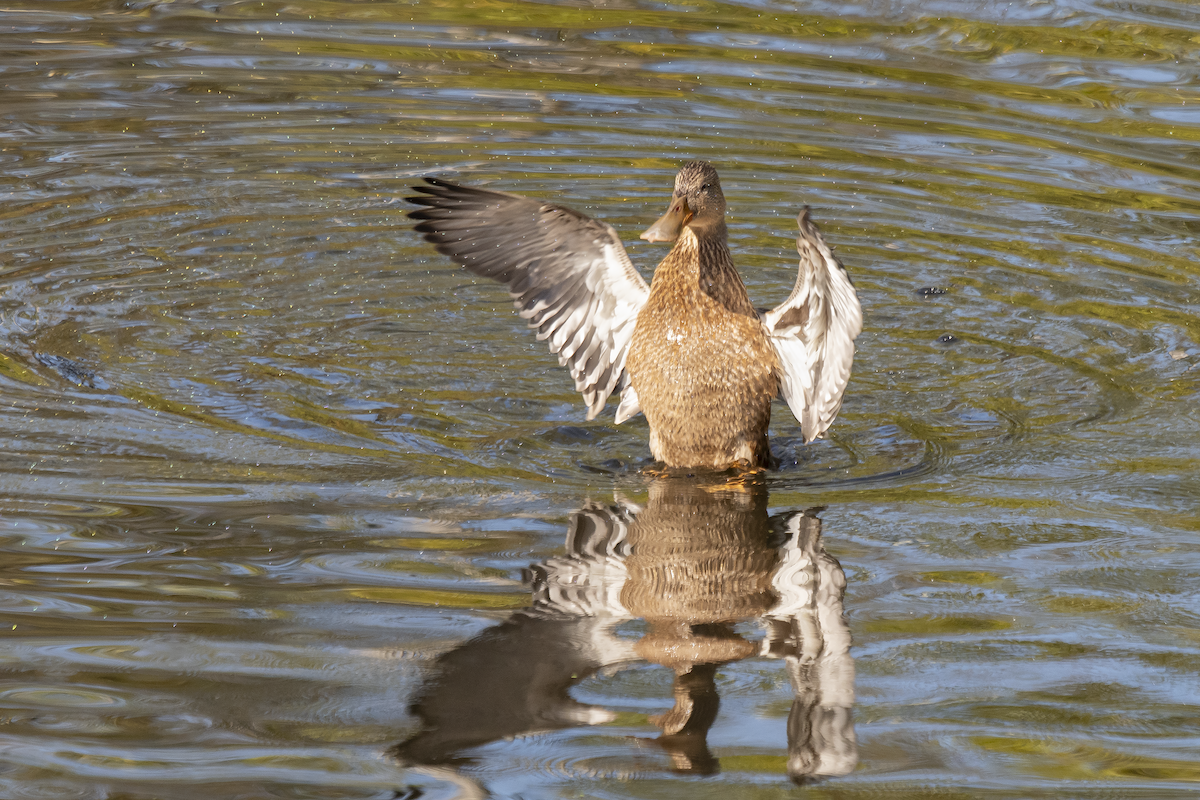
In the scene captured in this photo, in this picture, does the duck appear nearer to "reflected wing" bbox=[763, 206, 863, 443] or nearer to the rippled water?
"reflected wing" bbox=[763, 206, 863, 443]

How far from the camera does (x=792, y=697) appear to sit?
4379 mm

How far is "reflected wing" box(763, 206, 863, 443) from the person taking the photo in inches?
227

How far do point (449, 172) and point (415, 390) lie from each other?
3.36 m

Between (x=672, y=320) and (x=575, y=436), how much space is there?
683mm

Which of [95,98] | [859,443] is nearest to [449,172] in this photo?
[95,98]

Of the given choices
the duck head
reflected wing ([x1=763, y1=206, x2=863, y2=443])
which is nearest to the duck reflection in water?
reflected wing ([x1=763, y1=206, x2=863, y2=443])

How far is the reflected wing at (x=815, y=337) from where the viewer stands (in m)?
5.78

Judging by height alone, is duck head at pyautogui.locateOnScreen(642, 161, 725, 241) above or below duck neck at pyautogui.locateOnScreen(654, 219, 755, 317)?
above

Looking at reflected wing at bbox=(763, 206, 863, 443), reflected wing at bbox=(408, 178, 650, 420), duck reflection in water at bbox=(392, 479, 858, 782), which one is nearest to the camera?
duck reflection in water at bbox=(392, 479, 858, 782)

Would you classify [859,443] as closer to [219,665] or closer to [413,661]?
[413,661]

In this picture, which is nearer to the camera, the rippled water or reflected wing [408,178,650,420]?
the rippled water

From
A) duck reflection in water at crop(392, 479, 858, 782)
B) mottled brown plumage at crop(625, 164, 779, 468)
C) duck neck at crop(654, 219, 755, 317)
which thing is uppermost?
duck neck at crop(654, 219, 755, 317)

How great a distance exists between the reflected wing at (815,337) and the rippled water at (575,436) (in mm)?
254

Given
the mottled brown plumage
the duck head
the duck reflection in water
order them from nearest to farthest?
the duck reflection in water < the duck head < the mottled brown plumage
